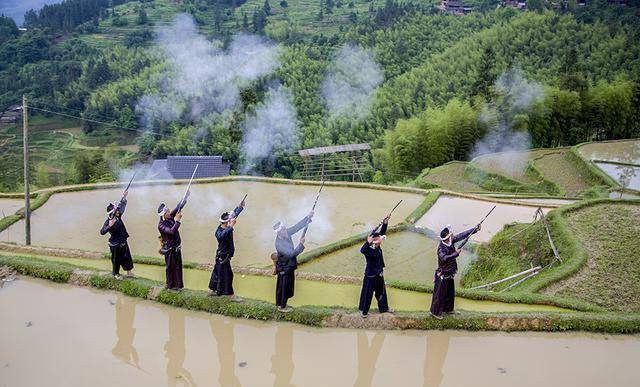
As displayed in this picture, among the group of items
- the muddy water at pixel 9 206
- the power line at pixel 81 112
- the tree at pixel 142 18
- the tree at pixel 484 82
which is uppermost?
the tree at pixel 142 18

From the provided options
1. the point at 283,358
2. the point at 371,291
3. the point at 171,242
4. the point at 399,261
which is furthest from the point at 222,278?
the point at 399,261

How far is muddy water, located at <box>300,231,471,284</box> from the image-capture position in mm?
12734

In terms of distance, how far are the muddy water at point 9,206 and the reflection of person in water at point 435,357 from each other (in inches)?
519

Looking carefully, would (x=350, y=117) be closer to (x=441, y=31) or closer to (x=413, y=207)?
(x=441, y=31)

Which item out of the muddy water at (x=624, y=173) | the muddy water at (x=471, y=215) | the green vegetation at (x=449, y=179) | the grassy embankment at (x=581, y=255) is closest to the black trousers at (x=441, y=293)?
the grassy embankment at (x=581, y=255)

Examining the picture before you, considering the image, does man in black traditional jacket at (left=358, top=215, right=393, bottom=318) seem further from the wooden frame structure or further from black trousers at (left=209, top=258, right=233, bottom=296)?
the wooden frame structure

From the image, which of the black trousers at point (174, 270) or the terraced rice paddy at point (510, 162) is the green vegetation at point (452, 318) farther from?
the terraced rice paddy at point (510, 162)

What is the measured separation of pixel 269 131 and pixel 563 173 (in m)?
19.7

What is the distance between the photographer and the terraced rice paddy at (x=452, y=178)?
24006 mm

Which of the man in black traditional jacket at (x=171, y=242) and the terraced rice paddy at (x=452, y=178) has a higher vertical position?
the man in black traditional jacket at (x=171, y=242)

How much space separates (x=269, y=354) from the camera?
779 centimetres

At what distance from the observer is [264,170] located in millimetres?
36812

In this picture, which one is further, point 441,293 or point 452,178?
point 452,178

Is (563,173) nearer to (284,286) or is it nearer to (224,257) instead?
(284,286)
